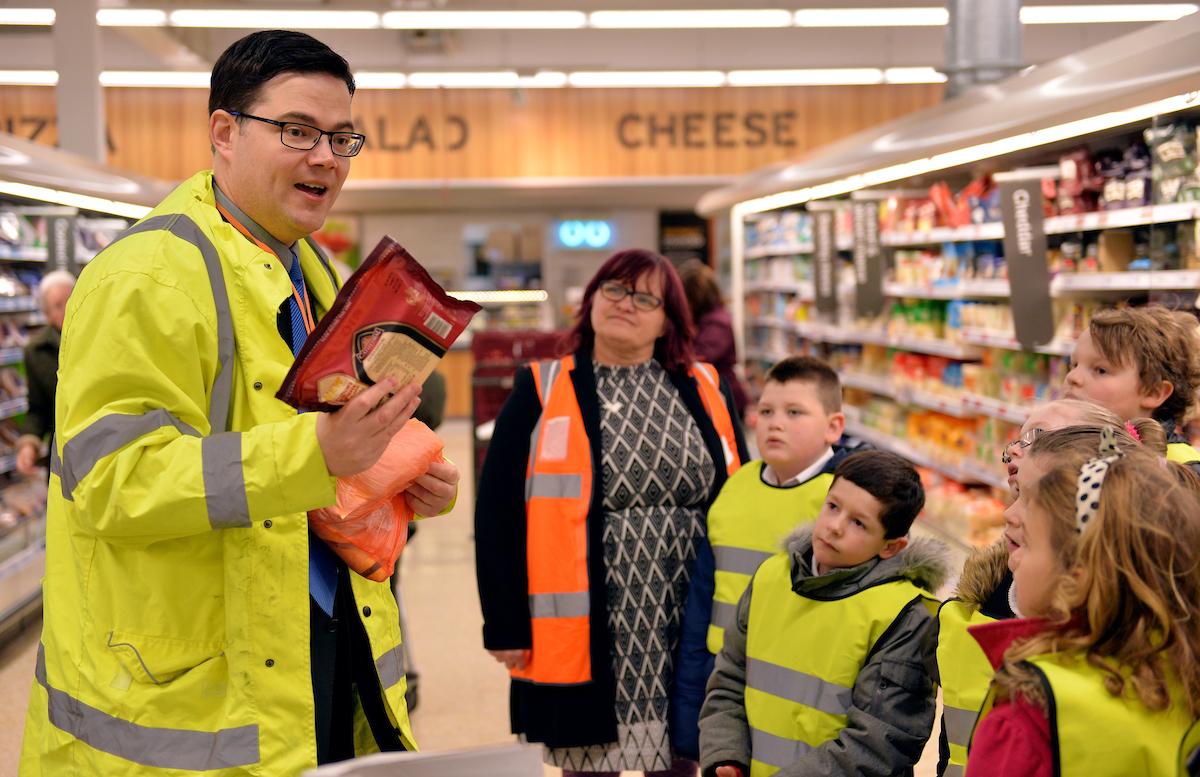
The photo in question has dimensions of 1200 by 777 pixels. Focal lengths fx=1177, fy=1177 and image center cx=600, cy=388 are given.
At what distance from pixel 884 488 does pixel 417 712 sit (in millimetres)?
2828

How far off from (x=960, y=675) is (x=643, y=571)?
1023 millimetres

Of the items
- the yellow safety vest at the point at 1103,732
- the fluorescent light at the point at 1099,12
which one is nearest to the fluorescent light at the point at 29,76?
the fluorescent light at the point at 1099,12

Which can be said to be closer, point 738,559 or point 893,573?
point 893,573

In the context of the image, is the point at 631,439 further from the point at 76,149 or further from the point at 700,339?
the point at 76,149

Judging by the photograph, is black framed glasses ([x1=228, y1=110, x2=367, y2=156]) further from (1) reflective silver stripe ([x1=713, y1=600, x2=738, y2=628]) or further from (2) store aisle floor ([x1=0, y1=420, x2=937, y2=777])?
(2) store aisle floor ([x1=0, y1=420, x2=937, y2=777])

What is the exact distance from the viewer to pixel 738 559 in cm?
259

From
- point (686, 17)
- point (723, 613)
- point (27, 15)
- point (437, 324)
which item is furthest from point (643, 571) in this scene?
point (27, 15)

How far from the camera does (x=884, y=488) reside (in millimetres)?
2205

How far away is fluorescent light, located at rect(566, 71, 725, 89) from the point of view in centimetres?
1092

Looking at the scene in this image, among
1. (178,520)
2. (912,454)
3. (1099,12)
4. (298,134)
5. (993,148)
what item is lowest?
(912,454)

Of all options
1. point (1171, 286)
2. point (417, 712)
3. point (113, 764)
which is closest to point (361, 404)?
point (113, 764)

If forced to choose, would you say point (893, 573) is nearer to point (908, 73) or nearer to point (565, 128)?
point (908, 73)

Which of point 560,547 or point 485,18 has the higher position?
point 485,18

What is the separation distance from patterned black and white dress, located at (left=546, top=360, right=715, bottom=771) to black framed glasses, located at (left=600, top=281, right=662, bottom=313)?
0.28m
